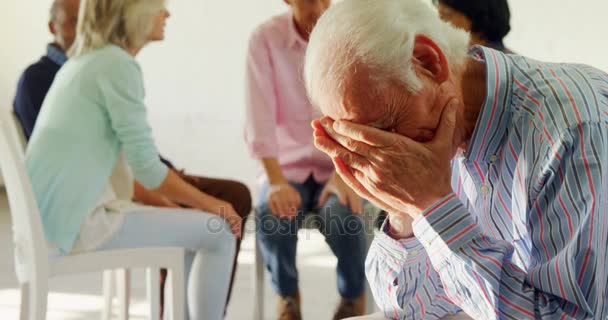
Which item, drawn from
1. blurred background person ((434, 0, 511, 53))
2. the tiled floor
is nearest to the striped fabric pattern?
blurred background person ((434, 0, 511, 53))

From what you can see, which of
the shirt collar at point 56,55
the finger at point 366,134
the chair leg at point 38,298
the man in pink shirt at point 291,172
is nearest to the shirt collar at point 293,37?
the man in pink shirt at point 291,172

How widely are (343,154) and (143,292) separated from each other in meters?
2.34

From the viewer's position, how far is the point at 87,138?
6.89 feet

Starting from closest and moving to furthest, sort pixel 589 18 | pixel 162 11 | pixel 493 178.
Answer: pixel 493 178 → pixel 162 11 → pixel 589 18

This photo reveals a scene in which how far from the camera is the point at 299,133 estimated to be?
256 cm

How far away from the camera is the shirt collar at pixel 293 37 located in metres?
2.53

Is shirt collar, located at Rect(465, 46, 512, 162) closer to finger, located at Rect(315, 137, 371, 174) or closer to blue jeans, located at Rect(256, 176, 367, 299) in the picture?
finger, located at Rect(315, 137, 371, 174)

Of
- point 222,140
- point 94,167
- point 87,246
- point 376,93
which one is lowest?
point 222,140

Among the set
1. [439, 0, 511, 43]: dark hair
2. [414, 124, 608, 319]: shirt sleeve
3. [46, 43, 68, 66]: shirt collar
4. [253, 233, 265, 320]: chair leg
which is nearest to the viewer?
[414, 124, 608, 319]: shirt sleeve

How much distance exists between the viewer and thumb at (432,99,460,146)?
107cm

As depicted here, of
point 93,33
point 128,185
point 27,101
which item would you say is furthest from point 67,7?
point 128,185

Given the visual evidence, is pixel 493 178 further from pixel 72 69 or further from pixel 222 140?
pixel 222 140

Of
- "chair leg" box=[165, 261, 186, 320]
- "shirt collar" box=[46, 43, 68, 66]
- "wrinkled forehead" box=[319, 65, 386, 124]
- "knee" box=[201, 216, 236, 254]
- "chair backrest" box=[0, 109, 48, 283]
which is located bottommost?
"chair leg" box=[165, 261, 186, 320]

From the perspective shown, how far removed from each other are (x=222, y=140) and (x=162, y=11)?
265 centimetres
